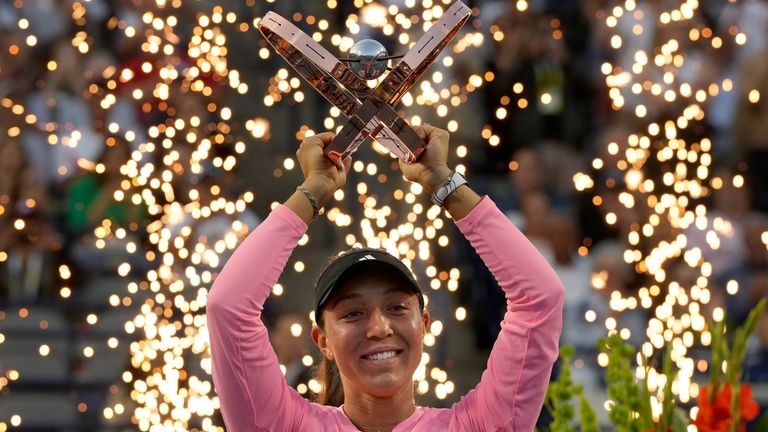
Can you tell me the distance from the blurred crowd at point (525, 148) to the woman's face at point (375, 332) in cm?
267

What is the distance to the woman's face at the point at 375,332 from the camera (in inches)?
92.2

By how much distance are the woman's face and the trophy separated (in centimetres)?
26

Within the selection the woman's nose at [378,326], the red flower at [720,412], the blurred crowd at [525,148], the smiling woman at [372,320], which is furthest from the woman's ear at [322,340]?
the blurred crowd at [525,148]

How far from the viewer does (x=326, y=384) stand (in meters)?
2.71

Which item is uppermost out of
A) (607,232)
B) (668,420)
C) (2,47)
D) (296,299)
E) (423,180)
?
(2,47)

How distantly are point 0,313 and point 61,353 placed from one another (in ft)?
0.98

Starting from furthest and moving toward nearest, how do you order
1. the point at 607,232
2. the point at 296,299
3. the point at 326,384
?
1. the point at 607,232
2. the point at 296,299
3. the point at 326,384

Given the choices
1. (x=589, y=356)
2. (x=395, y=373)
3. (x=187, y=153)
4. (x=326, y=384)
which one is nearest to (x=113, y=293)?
(x=187, y=153)

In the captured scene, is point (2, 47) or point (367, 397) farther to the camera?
point (2, 47)

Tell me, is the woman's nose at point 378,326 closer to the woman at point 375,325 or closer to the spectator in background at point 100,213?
the woman at point 375,325

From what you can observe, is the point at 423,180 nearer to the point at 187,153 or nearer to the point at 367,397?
the point at 367,397

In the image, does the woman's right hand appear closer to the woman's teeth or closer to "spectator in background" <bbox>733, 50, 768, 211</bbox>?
the woman's teeth

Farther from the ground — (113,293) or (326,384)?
(113,293)

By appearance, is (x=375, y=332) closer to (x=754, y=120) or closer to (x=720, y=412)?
(x=720, y=412)
